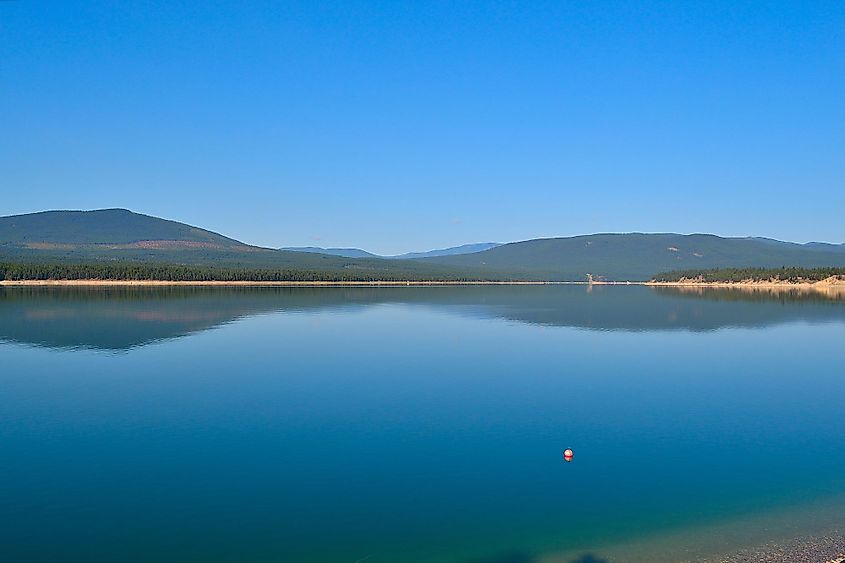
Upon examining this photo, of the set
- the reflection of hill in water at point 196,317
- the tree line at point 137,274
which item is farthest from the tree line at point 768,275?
the tree line at point 137,274

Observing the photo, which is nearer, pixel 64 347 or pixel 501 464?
pixel 501 464

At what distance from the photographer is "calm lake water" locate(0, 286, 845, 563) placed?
32.9 feet

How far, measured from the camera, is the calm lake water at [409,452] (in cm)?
1002

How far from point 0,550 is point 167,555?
231 centimetres

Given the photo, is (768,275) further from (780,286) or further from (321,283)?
(321,283)

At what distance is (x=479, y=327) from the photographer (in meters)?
43.2

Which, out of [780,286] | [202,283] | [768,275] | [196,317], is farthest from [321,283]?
[768,275]

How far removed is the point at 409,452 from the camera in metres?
14.3

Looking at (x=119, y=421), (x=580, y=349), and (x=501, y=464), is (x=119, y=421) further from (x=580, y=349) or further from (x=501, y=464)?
(x=580, y=349)

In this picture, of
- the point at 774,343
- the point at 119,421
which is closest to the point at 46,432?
the point at 119,421

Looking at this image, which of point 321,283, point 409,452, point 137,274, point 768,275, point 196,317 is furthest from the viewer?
point 321,283

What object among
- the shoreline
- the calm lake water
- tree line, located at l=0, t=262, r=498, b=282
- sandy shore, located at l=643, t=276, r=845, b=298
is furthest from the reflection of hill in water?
tree line, located at l=0, t=262, r=498, b=282

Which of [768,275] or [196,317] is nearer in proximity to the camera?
[196,317]

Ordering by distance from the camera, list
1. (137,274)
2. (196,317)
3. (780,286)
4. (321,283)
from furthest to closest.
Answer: (321,283) < (780,286) < (137,274) < (196,317)
